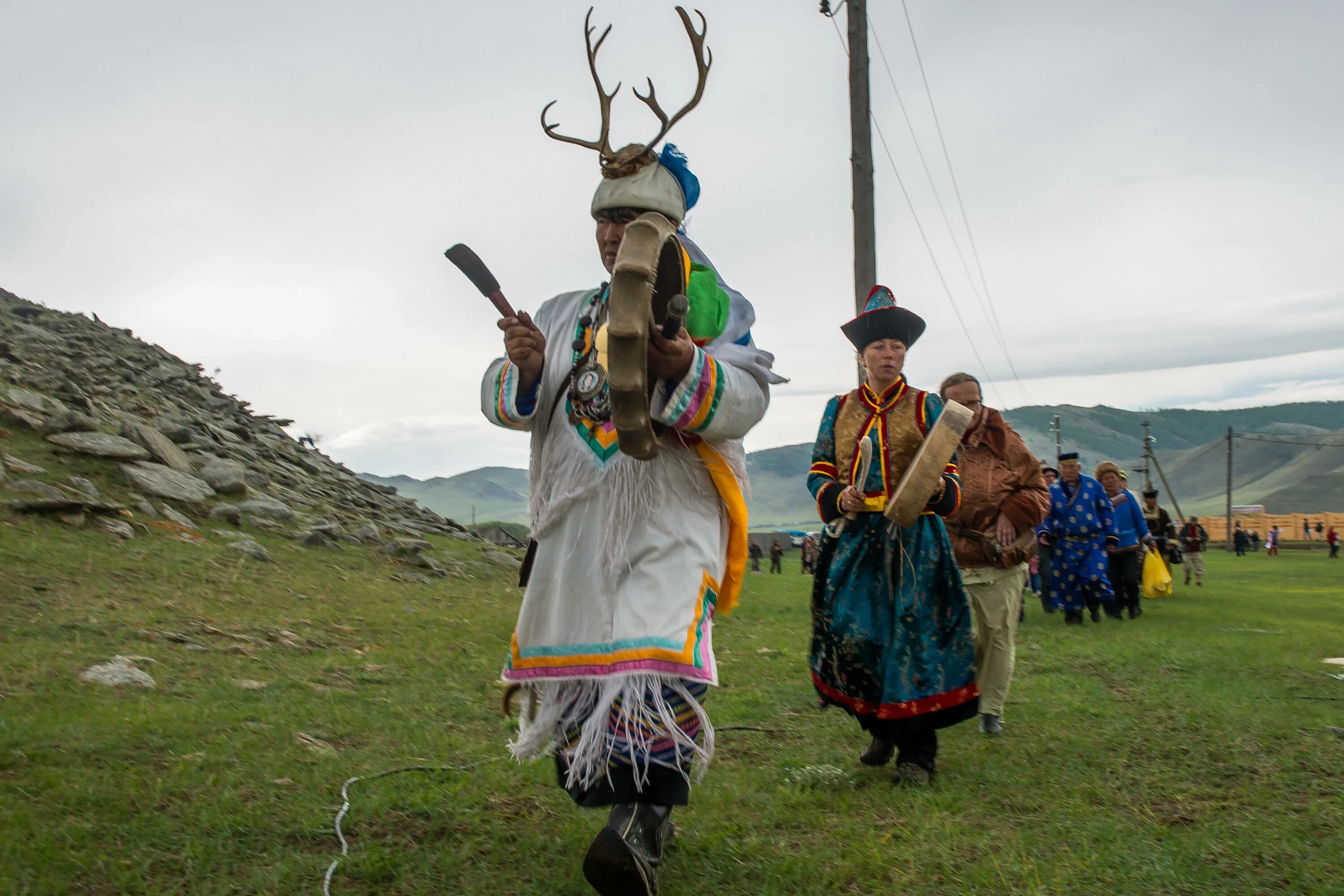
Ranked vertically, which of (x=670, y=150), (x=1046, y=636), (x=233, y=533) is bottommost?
(x=1046, y=636)

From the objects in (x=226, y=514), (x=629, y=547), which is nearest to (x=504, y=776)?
(x=629, y=547)

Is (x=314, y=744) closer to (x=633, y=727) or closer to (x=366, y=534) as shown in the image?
(x=633, y=727)

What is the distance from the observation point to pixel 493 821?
3.89 m

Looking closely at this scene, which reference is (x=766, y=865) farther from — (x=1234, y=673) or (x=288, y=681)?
(x=1234, y=673)

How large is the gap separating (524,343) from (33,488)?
30.1 ft

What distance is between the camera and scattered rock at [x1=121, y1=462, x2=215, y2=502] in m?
12.0

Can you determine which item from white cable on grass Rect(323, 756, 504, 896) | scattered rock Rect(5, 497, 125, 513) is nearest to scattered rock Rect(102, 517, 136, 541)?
scattered rock Rect(5, 497, 125, 513)

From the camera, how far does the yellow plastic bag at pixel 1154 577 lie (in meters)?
13.8

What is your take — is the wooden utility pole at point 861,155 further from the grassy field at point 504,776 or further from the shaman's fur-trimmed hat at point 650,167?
the shaman's fur-trimmed hat at point 650,167

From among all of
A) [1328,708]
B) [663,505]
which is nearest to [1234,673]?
[1328,708]

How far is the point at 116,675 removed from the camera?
545cm

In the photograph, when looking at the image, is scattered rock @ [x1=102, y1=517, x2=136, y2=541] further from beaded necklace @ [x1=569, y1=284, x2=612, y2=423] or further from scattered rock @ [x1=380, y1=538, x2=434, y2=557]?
beaded necklace @ [x1=569, y1=284, x2=612, y2=423]

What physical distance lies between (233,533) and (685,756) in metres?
9.71

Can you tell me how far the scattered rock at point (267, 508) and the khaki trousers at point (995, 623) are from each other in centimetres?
966
